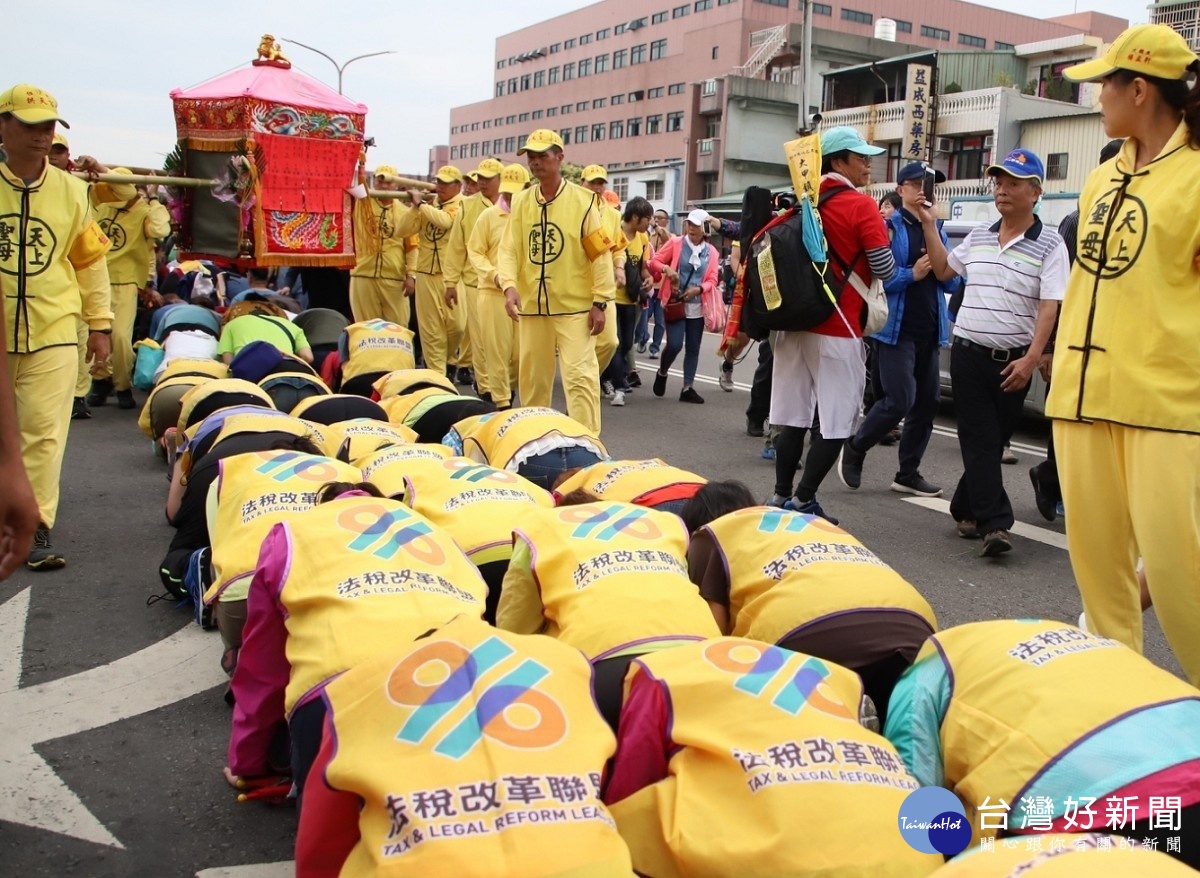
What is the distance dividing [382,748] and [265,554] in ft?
3.91

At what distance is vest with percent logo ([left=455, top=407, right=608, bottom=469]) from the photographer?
203 inches

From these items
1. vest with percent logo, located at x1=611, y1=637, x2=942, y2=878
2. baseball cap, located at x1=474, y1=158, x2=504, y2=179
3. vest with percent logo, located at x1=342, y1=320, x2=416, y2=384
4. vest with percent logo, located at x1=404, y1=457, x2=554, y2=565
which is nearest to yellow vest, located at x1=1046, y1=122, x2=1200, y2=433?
vest with percent logo, located at x1=611, y1=637, x2=942, y2=878

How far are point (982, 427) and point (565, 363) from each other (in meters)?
2.90

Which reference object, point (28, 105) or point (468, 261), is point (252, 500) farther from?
point (468, 261)

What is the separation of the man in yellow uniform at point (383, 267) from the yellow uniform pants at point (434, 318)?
6.8 inches

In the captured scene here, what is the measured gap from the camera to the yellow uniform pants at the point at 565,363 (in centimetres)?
756

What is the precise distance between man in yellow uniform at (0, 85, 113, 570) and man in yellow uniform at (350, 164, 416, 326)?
5094mm

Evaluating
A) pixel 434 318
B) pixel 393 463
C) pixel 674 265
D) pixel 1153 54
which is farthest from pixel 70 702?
pixel 674 265

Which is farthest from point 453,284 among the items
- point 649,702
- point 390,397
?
point 649,702

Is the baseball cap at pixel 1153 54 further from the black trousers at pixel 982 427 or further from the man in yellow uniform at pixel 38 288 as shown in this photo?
the man in yellow uniform at pixel 38 288

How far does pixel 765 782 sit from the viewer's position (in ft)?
6.88

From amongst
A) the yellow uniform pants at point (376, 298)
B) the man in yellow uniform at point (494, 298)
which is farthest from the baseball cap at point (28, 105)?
the yellow uniform pants at point (376, 298)

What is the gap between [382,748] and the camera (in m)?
2.08

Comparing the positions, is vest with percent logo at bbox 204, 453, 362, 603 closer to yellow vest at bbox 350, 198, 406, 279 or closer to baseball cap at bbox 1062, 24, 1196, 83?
baseball cap at bbox 1062, 24, 1196, 83
